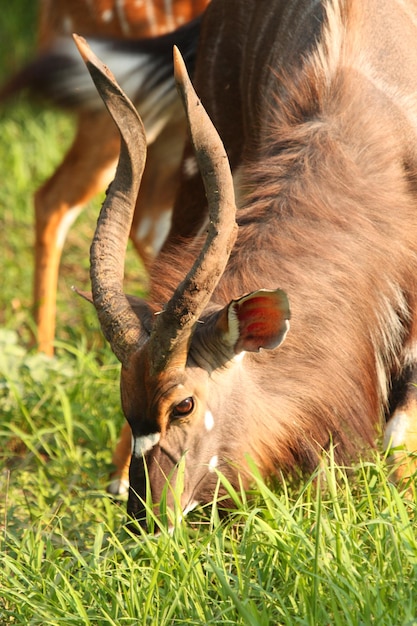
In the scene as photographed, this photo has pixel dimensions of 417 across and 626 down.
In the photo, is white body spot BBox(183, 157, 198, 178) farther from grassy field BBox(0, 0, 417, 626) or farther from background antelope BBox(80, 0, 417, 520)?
grassy field BBox(0, 0, 417, 626)

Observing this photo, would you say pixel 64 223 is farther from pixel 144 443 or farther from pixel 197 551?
pixel 197 551

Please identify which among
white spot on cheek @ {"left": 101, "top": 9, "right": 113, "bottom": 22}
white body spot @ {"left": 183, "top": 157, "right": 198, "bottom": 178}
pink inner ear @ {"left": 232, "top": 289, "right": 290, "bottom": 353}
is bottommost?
pink inner ear @ {"left": 232, "top": 289, "right": 290, "bottom": 353}

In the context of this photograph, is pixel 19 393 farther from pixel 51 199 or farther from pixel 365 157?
pixel 365 157

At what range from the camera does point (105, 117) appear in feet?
16.3

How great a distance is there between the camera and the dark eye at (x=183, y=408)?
2.78 metres

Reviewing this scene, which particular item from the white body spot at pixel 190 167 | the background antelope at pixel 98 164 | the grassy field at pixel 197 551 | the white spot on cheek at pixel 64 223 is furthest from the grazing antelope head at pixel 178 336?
the white spot on cheek at pixel 64 223

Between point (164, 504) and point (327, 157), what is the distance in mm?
1053

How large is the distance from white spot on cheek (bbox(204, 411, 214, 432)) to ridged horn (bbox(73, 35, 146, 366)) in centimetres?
25

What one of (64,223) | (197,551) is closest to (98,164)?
(64,223)

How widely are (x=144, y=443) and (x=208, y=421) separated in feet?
0.56

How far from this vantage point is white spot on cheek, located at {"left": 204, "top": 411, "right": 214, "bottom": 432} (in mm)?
2828

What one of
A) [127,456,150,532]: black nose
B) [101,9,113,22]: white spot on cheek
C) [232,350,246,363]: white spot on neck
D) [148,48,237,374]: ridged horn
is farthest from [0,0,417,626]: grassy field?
[101,9,113,22]: white spot on cheek

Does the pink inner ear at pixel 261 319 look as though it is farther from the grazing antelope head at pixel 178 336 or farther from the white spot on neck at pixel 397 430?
the white spot on neck at pixel 397 430

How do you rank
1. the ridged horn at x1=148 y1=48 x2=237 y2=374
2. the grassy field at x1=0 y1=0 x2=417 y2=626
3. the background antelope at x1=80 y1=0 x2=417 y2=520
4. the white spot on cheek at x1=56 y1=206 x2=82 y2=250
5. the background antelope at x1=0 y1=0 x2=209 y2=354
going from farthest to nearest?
1. the white spot on cheek at x1=56 y1=206 x2=82 y2=250
2. the background antelope at x1=0 y1=0 x2=209 y2=354
3. the background antelope at x1=80 y1=0 x2=417 y2=520
4. the ridged horn at x1=148 y1=48 x2=237 y2=374
5. the grassy field at x1=0 y1=0 x2=417 y2=626
